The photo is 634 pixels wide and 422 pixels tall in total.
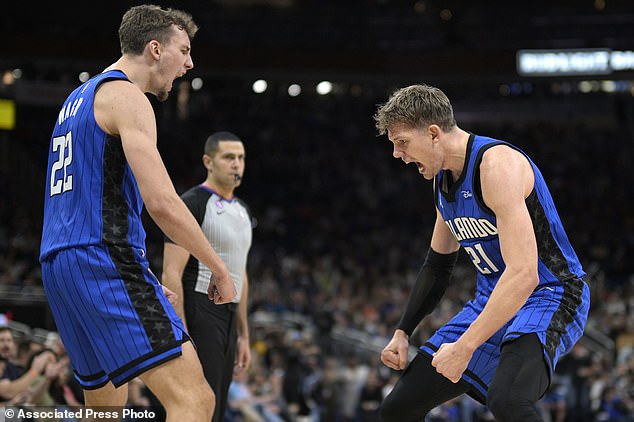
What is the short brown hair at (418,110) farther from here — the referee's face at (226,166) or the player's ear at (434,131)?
the referee's face at (226,166)

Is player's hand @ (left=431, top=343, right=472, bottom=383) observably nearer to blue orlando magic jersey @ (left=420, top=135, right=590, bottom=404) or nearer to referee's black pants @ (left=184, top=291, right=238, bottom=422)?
blue orlando magic jersey @ (left=420, top=135, right=590, bottom=404)

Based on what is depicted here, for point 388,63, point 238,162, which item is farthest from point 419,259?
point 238,162

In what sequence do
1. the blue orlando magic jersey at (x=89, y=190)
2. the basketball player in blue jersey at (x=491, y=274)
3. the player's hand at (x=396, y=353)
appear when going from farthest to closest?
1. the player's hand at (x=396, y=353)
2. the basketball player in blue jersey at (x=491, y=274)
3. the blue orlando magic jersey at (x=89, y=190)

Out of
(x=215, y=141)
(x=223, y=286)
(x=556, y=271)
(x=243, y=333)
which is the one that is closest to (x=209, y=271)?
(x=243, y=333)

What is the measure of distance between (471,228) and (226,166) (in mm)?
2198

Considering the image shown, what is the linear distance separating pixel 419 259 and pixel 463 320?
18.0 meters

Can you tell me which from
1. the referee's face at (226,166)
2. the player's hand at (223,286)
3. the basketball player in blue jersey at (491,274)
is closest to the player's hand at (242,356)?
the referee's face at (226,166)

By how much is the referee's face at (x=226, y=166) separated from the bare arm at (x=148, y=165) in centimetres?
223

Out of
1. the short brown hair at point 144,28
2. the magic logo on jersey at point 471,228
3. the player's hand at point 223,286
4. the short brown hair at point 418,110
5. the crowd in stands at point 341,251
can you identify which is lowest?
the crowd in stands at point 341,251

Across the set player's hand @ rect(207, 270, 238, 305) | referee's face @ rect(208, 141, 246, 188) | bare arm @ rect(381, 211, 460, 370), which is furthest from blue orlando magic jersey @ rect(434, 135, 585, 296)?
referee's face @ rect(208, 141, 246, 188)

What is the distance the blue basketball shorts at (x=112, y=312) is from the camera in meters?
3.34

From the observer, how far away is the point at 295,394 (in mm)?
10930

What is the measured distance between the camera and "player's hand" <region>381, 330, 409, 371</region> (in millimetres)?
4266

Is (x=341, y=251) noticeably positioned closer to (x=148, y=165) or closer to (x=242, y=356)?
(x=242, y=356)
